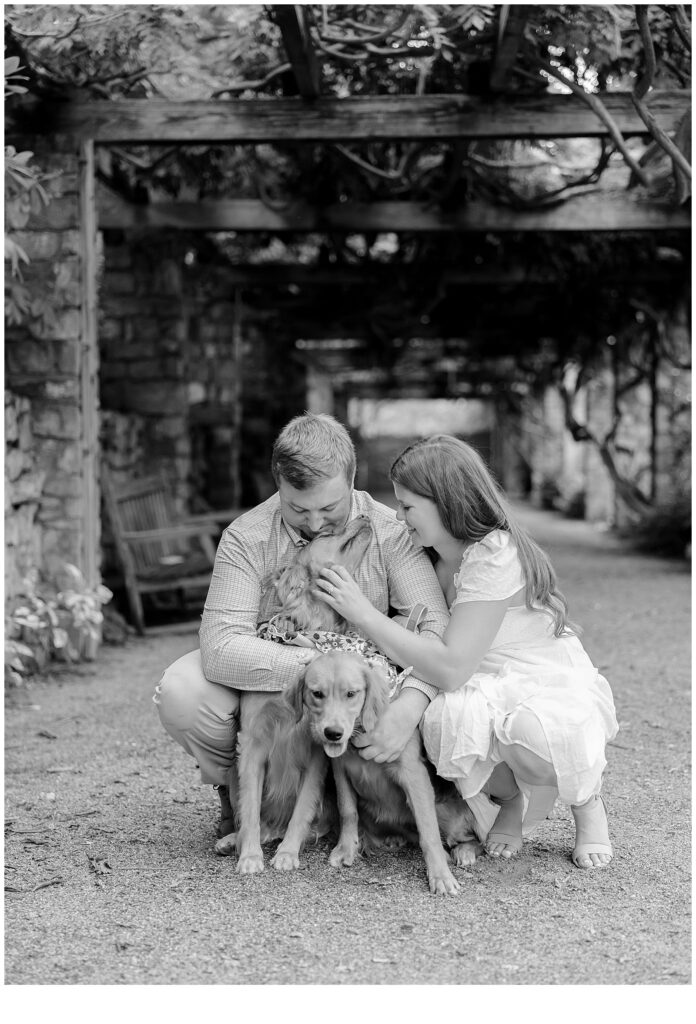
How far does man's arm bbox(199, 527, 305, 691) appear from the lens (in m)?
2.97

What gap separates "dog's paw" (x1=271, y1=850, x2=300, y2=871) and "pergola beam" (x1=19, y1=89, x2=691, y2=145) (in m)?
4.07

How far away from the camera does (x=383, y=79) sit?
21.1 feet

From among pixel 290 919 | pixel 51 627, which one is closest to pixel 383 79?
pixel 51 627

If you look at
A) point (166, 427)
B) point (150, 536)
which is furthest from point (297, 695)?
point (166, 427)

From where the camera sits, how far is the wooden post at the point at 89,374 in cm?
611

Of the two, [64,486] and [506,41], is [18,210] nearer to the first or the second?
[64,486]

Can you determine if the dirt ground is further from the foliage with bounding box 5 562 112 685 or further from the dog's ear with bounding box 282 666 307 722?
the foliage with bounding box 5 562 112 685

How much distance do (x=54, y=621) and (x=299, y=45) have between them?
2.98 m

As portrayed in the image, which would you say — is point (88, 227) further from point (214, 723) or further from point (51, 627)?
point (214, 723)

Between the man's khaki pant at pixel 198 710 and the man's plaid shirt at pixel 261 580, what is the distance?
0.05 m

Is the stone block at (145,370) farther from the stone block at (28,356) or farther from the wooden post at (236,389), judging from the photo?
the stone block at (28,356)

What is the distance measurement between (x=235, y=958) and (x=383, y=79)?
5288 mm

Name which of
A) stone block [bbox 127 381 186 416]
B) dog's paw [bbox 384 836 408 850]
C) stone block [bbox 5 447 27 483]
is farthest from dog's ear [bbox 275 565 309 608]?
stone block [bbox 127 381 186 416]

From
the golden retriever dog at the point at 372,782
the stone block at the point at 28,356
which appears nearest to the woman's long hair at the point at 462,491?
the golden retriever dog at the point at 372,782
